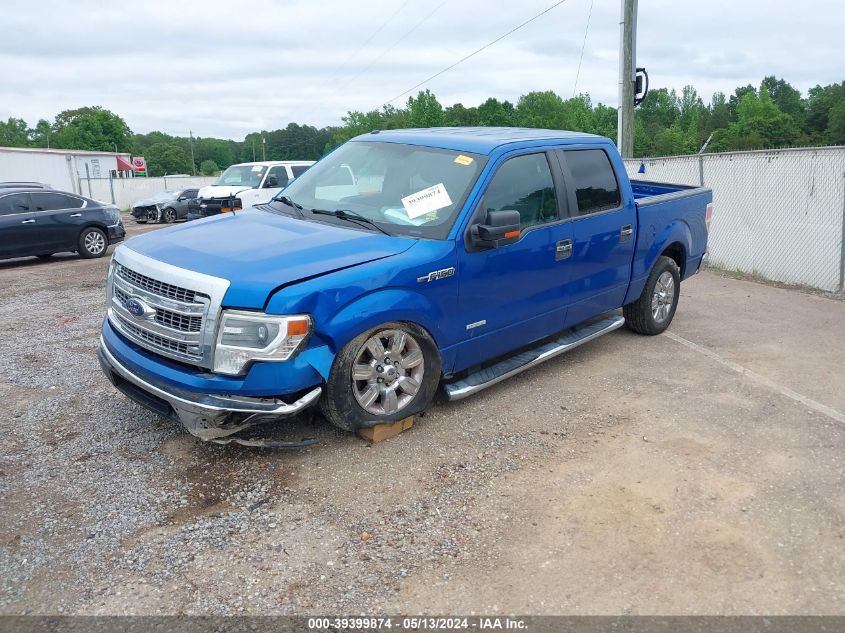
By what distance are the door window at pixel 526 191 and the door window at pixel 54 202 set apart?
1181cm

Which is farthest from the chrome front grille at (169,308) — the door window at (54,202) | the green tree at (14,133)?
the green tree at (14,133)

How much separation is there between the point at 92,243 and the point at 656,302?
1197cm

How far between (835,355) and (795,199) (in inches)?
174

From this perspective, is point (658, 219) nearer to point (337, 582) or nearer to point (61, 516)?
point (337, 582)

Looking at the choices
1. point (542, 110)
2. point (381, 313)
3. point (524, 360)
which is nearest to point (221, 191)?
point (524, 360)

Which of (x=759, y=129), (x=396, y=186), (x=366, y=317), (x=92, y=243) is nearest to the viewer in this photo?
(x=366, y=317)

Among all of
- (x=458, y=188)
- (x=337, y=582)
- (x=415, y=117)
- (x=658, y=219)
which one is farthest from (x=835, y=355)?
(x=415, y=117)

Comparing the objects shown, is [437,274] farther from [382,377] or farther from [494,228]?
[382,377]

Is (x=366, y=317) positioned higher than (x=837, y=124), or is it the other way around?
(x=837, y=124)

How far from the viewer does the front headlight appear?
363cm

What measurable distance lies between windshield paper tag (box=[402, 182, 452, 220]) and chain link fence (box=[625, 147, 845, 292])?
6.93m

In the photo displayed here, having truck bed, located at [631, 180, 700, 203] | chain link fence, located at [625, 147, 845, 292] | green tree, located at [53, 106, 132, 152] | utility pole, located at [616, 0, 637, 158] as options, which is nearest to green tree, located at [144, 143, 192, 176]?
green tree, located at [53, 106, 132, 152]

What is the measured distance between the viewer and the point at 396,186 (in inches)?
191

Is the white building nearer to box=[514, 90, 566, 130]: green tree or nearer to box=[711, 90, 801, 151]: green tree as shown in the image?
box=[514, 90, 566, 130]: green tree
